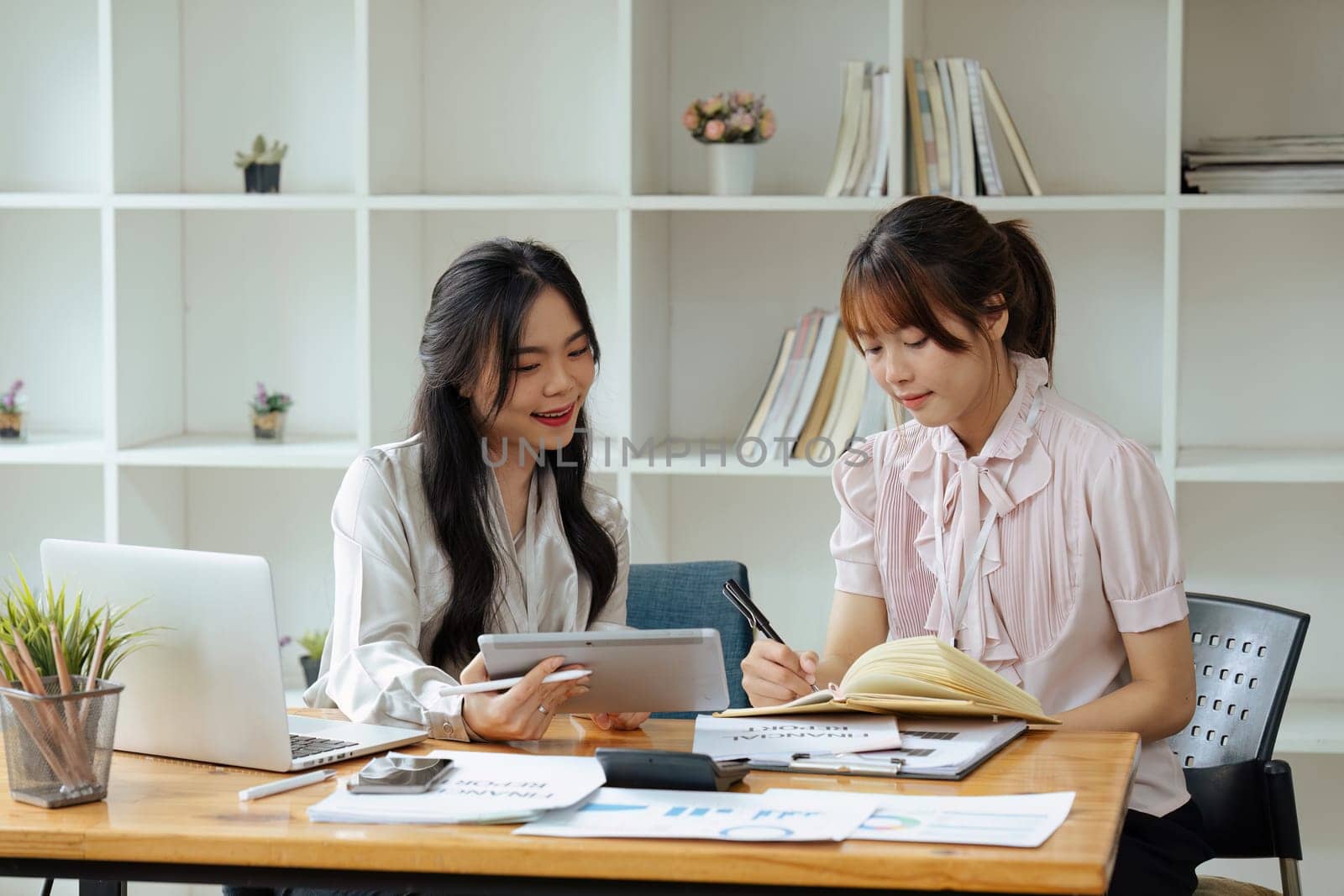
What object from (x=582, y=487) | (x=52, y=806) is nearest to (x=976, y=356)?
(x=582, y=487)

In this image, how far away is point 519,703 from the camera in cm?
165

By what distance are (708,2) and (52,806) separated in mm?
2237

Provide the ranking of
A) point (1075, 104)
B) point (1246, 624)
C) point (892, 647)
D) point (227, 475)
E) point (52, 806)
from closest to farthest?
point (52, 806) → point (892, 647) → point (1246, 624) → point (1075, 104) → point (227, 475)

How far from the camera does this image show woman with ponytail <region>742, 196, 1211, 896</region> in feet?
6.17

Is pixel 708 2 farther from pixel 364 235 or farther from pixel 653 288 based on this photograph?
pixel 364 235

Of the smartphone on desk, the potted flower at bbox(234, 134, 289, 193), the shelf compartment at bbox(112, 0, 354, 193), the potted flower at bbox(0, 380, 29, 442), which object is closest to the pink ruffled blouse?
the smartphone on desk

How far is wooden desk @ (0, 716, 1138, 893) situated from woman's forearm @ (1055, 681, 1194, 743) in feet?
1.04

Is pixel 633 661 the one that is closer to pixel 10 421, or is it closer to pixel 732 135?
pixel 732 135

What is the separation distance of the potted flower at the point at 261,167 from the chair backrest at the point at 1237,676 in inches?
76.6

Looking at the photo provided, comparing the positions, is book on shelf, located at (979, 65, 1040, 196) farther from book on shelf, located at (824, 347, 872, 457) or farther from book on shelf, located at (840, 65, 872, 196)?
book on shelf, located at (824, 347, 872, 457)

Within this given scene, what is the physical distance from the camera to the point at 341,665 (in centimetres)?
187

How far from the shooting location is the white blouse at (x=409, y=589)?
5.88 ft

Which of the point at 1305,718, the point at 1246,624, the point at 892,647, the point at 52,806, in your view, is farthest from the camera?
the point at 1305,718

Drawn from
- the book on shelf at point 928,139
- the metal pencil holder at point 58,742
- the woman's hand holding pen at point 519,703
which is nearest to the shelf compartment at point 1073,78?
the book on shelf at point 928,139
